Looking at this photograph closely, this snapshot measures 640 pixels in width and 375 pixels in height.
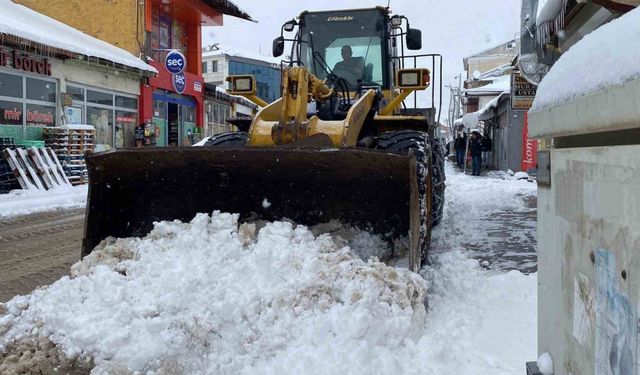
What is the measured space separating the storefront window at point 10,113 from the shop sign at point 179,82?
7.63 meters

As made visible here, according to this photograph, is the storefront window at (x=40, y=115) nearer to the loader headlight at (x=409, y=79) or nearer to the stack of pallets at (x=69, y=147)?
the stack of pallets at (x=69, y=147)

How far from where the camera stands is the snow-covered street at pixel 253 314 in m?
3.00

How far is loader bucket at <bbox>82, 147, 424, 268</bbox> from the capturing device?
4547 millimetres

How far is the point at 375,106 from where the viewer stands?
642 cm

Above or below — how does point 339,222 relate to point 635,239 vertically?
below

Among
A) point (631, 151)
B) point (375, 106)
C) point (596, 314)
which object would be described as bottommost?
point (596, 314)

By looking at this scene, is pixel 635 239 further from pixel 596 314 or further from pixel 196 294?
pixel 196 294

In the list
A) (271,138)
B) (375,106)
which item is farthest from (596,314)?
(375,106)

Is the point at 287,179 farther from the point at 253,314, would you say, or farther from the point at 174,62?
the point at 174,62

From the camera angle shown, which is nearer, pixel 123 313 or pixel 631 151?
pixel 631 151

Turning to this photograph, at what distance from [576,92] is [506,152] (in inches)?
842

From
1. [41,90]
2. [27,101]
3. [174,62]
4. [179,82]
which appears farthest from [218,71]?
[27,101]

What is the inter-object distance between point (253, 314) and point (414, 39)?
466 cm

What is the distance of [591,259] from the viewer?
1446 mm
